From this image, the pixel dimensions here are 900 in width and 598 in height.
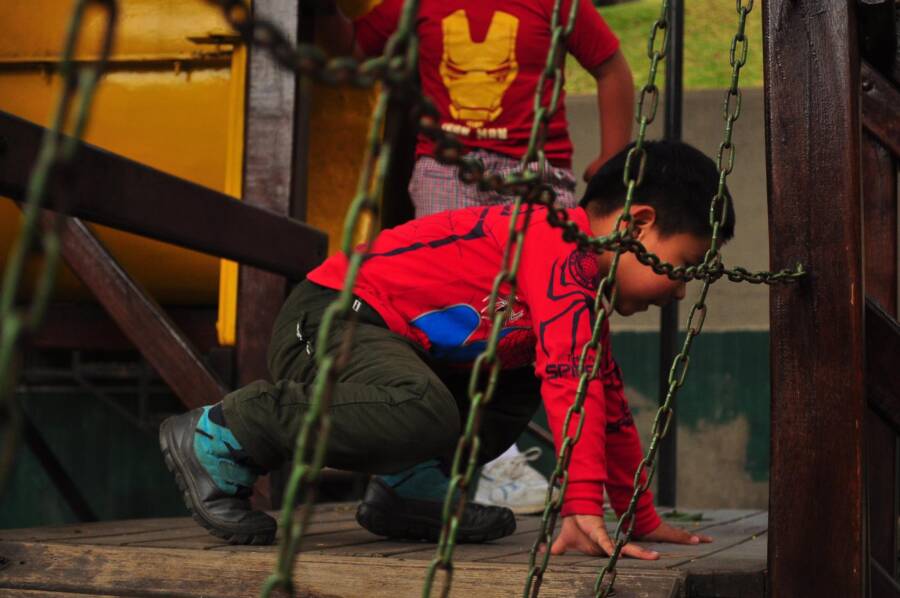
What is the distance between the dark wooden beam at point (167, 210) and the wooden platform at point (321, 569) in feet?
1.90

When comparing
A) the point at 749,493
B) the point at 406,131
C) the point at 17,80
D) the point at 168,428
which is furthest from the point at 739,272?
the point at 749,493

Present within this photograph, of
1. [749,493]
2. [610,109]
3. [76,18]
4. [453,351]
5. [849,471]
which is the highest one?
[610,109]

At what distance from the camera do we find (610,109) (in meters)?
3.42

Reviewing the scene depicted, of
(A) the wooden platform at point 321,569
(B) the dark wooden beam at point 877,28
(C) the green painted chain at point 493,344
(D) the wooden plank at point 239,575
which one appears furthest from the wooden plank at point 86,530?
(B) the dark wooden beam at point 877,28

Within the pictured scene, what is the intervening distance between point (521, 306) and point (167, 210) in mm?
751

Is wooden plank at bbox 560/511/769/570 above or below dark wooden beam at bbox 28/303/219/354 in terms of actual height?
below

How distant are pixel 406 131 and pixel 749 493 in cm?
291

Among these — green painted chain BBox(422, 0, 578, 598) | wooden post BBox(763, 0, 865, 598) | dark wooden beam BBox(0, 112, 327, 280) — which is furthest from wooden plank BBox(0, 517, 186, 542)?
green painted chain BBox(422, 0, 578, 598)

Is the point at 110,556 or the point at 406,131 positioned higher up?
the point at 406,131

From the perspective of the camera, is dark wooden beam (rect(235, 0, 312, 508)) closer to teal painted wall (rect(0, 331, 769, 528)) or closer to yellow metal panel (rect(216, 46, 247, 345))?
yellow metal panel (rect(216, 46, 247, 345))

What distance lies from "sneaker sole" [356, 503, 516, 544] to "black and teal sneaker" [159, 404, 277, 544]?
0.28m

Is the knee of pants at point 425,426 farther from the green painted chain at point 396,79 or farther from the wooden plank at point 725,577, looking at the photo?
the green painted chain at point 396,79

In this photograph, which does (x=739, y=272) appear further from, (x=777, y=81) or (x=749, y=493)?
(x=749, y=493)

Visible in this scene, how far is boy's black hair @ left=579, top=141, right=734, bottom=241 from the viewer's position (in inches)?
91.3
